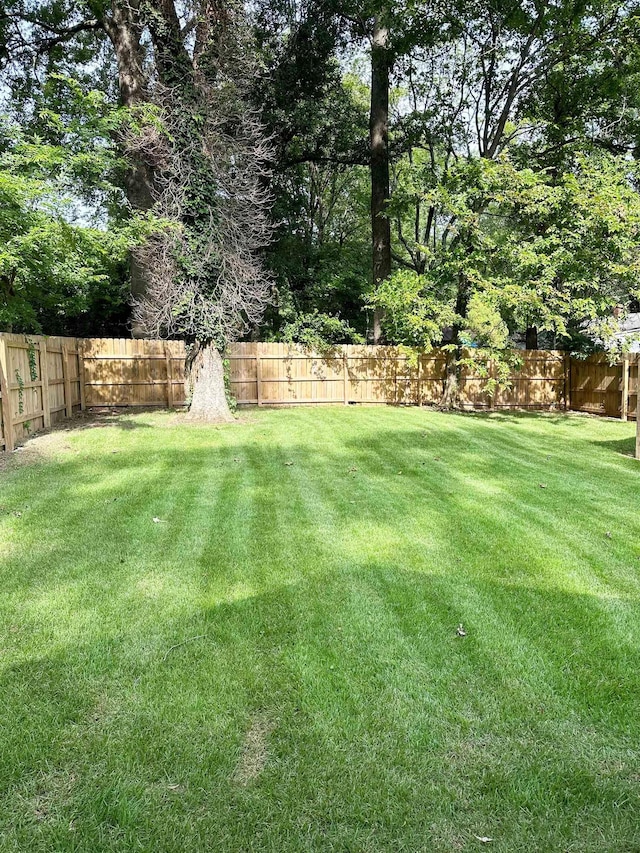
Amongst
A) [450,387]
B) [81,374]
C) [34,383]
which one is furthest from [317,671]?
[450,387]

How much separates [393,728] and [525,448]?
7.42m

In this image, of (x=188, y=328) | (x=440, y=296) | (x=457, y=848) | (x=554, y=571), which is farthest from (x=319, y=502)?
(x=440, y=296)

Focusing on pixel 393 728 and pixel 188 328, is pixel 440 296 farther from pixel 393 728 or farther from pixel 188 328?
pixel 393 728

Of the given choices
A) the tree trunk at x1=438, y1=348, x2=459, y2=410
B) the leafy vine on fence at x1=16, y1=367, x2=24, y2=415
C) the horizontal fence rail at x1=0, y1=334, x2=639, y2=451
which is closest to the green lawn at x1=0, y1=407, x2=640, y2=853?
the leafy vine on fence at x1=16, y1=367, x2=24, y2=415

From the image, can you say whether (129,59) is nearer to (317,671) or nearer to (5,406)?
(5,406)

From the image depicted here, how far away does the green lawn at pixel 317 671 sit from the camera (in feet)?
5.84

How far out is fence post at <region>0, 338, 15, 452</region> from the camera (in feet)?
23.5

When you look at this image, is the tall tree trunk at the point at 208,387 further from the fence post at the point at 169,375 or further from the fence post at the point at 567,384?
the fence post at the point at 567,384

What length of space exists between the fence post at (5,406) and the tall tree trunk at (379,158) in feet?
33.8

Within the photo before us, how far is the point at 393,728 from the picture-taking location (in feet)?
7.24

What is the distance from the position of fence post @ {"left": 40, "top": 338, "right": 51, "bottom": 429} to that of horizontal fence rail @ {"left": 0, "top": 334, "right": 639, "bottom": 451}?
4.01 feet

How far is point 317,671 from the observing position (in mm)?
2570

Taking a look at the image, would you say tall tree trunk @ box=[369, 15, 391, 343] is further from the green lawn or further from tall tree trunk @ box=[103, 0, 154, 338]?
the green lawn

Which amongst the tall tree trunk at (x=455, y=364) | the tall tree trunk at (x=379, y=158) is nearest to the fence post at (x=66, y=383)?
the tall tree trunk at (x=379, y=158)
